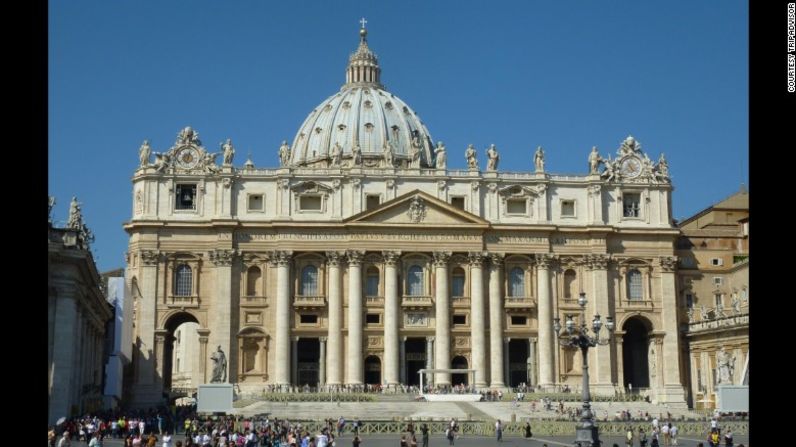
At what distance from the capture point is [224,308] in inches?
2815

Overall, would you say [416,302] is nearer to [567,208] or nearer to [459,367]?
[459,367]

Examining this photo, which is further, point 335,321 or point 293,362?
point 293,362

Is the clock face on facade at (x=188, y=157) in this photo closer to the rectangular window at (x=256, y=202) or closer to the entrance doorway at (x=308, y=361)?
the rectangular window at (x=256, y=202)

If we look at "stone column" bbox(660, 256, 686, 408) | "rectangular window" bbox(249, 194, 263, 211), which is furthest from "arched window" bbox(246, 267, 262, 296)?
"stone column" bbox(660, 256, 686, 408)

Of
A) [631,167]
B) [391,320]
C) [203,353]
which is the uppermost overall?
[631,167]

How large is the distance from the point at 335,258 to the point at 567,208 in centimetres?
1836

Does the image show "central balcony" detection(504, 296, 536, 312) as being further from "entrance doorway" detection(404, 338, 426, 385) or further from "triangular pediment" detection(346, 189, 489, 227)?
"entrance doorway" detection(404, 338, 426, 385)

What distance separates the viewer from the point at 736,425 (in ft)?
159

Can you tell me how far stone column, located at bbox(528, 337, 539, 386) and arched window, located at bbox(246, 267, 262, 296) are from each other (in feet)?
66.9

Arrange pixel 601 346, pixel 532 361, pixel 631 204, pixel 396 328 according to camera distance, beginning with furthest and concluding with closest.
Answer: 1. pixel 631 204
2. pixel 532 361
3. pixel 601 346
4. pixel 396 328

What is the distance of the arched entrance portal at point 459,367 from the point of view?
73250 mm

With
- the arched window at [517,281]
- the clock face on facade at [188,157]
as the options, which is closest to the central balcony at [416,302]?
the arched window at [517,281]

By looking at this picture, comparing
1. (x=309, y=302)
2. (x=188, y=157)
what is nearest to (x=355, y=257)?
(x=309, y=302)
